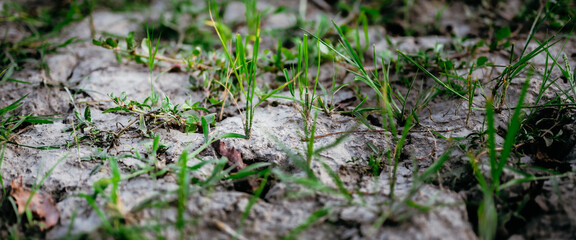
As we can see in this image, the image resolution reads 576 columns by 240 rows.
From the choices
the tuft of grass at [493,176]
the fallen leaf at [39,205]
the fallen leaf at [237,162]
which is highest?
the tuft of grass at [493,176]

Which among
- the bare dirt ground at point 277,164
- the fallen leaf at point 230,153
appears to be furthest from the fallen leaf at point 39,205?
the fallen leaf at point 230,153

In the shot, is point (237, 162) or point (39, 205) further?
point (237, 162)

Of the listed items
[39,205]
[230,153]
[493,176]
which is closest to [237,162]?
[230,153]

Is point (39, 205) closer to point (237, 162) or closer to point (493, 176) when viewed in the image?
point (237, 162)

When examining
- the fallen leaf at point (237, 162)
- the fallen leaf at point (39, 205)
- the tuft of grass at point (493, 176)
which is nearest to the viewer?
the tuft of grass at point (493, 176)

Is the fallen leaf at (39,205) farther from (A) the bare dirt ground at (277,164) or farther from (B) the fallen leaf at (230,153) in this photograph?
(B) the fallen leaf at (230,153)

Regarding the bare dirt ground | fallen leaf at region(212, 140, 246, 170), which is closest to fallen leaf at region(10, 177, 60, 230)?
the bare dirt ground

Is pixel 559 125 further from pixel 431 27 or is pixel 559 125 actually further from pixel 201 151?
pixel 201 151

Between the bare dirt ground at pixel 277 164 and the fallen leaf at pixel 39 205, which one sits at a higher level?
the bare dirt ground at pixel 277 164
